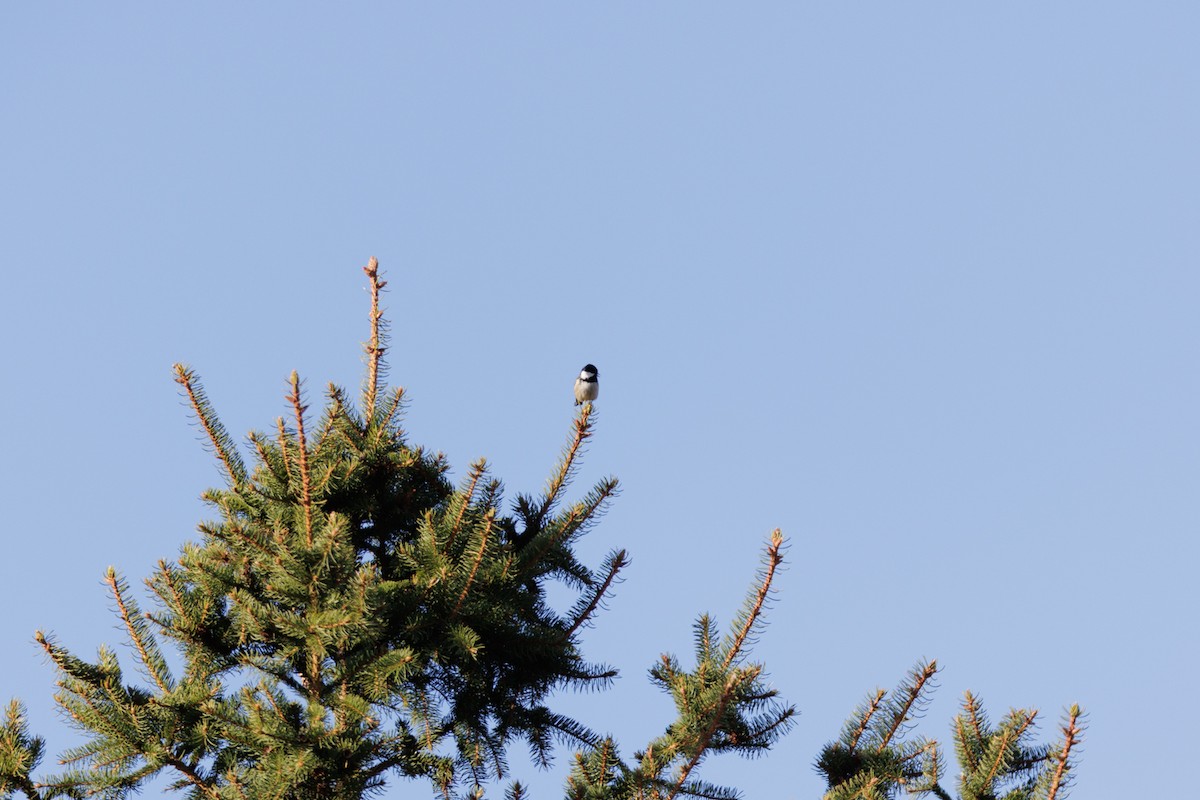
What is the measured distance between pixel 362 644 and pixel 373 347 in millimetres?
1799

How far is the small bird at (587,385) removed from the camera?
12805 mm

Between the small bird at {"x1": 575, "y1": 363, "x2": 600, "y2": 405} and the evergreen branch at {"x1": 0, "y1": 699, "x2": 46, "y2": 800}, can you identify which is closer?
the evergreen branch at {"x1": 0, "y1": 699, "x2": 46, "y2": 800}

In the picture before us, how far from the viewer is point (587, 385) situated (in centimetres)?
1278

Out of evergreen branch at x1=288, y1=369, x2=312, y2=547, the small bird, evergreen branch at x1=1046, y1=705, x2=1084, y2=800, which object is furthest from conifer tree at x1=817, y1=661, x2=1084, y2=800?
the small bird

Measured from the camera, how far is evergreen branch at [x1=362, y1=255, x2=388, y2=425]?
712cm

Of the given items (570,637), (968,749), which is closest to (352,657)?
(570,637)

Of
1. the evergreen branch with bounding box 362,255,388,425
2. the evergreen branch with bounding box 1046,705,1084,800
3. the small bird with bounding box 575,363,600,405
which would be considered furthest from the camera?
the small bird with bounding box 575,363,600,405

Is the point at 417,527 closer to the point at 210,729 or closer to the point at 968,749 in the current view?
the point at 210,729

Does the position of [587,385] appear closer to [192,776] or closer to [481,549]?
[481,549]

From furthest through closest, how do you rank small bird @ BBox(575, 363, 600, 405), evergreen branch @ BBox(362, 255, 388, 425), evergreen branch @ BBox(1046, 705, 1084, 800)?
small bird @ BBox(575, 363, 600, 405), evergreen branch @ BBox(362, 255, 388, 425), evergreen branch @ BBox(1046, 705, 1084, 800)

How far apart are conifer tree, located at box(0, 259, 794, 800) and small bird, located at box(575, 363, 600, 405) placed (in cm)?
557

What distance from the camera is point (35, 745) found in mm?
5719

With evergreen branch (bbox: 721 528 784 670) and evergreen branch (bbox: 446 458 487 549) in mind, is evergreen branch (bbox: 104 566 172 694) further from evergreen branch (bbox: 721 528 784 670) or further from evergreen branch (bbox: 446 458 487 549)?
evergreen branch (bbox: 721 528 784 670)

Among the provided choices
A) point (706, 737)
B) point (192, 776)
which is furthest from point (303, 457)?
point (706, 737)
